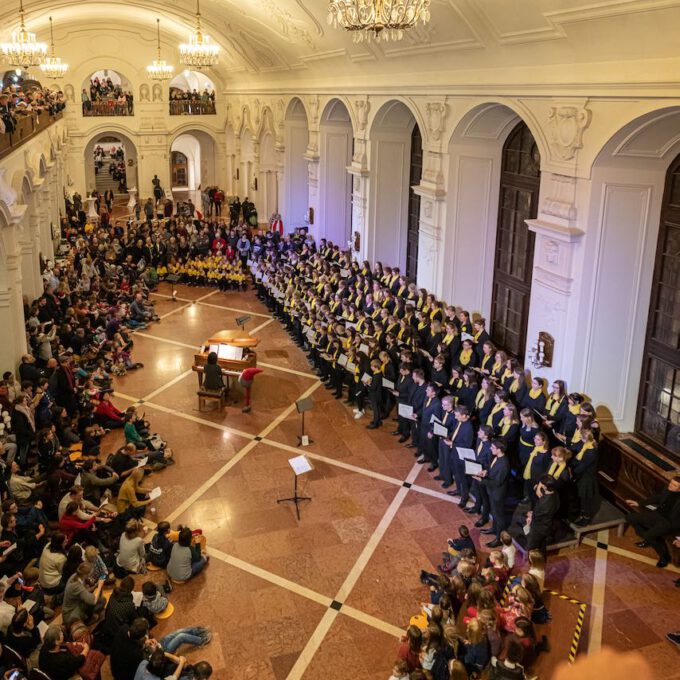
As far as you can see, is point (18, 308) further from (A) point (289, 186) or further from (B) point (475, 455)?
(A) point (289, 186)

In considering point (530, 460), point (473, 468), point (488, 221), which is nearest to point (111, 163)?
point (488, 221)

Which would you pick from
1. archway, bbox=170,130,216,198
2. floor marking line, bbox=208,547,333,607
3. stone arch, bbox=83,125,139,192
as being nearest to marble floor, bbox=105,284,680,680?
floor marking line, bbox=208,547,333,607

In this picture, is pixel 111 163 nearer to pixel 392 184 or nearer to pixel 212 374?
pixel 392 184

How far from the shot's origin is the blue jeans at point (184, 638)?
700cm

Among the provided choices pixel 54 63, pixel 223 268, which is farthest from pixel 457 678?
pixel 54 63

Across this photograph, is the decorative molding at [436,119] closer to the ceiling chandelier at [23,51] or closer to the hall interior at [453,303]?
the hall interior at [453,303]

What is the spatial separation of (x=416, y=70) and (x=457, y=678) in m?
12.1

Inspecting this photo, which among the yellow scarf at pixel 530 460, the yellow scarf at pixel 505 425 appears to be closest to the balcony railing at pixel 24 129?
the yellow scarf at pixel 505 425

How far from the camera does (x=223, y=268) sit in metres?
21.5

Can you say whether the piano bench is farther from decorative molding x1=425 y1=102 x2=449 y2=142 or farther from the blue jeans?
decorative molding x1=425 y1=102 x2=449 y2=142

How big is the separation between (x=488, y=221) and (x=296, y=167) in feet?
41.9

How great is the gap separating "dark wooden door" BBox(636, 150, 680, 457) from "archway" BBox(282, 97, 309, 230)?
16271 mm

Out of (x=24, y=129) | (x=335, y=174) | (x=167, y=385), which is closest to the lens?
(x=167, y=385)

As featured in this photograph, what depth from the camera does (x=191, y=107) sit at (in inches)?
1305
